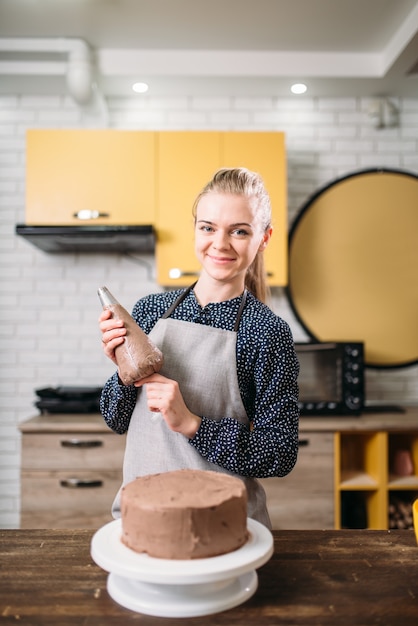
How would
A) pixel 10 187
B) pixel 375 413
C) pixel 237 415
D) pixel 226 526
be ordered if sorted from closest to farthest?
pixel 226 526, pixel 237 415, pixel 375 413, pixel 10 187

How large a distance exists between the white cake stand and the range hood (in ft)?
6.73

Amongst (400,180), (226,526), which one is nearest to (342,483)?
(400,180)

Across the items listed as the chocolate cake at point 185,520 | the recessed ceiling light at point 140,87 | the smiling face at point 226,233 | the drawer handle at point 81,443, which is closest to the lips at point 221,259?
the smiling face at point 226,233

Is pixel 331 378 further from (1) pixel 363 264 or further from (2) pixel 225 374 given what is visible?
(2) pixel 225 374

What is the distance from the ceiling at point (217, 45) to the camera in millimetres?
2719

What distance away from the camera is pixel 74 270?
11.1 feet

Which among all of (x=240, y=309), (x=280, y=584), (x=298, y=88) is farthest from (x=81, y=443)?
(x=298, y=88)

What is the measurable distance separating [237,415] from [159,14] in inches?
85.4

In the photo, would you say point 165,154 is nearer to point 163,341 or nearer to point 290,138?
point 290,138

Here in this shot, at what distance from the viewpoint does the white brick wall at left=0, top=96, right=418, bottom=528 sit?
335 cm

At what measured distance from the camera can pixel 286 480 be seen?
278 centimetres

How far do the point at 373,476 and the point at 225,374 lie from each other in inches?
70.5

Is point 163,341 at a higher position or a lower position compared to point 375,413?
higher

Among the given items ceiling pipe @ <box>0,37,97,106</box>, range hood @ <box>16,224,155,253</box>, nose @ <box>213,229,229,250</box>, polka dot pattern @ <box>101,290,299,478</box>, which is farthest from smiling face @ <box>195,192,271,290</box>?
ceiling pipe @ <box>0,37,97,106</box>
